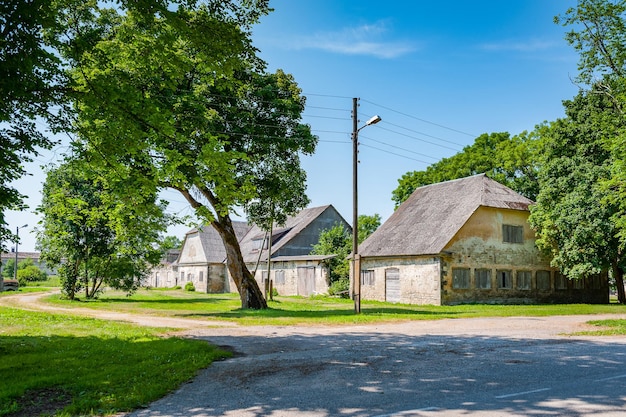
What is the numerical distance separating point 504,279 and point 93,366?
28167 mm

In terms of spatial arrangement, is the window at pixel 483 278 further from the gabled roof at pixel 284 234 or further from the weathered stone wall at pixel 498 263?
the gabled roof at pixel 284 234

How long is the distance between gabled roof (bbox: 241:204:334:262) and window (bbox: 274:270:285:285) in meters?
1.98

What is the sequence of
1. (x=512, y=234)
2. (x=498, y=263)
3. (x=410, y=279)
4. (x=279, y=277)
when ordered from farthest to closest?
(x=279, y=277), (x=512, y=234), (x=498, y=263), (x=410, y=279)

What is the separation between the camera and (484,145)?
49.8 metres

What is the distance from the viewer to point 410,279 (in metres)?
31.6

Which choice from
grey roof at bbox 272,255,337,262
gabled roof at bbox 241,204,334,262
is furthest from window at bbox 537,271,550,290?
gabled roof at bbox 241,204,334,262

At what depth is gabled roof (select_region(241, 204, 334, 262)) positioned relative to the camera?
157ft

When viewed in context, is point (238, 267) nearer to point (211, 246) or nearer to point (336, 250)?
point (336, 250)

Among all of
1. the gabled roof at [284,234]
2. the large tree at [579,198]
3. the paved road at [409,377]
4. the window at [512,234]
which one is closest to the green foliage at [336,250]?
the gabled roof at [284,234]

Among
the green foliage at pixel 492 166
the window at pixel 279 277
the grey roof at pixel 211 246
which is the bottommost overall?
the window at pixel 279 277

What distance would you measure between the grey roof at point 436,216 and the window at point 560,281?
5498 mm

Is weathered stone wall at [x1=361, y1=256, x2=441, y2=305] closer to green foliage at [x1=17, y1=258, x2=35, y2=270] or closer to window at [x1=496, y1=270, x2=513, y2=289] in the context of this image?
window at [x1=496, y1=270, x2=513, y2=289]

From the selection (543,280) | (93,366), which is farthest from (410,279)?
(93,366)

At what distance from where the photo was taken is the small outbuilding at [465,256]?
30391 mm
